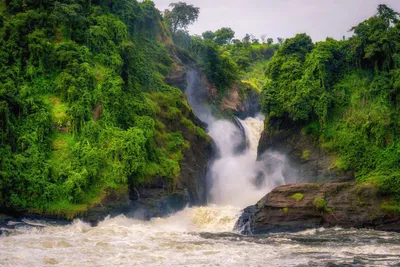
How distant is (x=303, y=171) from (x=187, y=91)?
688 inches

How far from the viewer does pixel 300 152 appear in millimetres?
35531

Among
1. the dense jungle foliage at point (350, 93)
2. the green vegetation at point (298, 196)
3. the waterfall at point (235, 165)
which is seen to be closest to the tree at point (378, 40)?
the dense jungle foliage at point (350, 93)

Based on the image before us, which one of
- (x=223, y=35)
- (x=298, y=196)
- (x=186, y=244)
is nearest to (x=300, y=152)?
(x=298, y=196)

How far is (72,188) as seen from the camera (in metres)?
25.0

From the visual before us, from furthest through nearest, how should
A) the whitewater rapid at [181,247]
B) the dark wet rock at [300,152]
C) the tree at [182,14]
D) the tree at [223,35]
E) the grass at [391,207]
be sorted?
the tree at [223,35]
the tree at [182,14]
the dark wet rock at [300,152]
the grass at [391,207]
the whitewater rapid at [181,247]

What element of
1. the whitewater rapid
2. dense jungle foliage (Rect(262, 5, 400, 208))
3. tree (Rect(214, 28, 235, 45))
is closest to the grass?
dense jungle foliage (Rect(262, 5, 400, 208))

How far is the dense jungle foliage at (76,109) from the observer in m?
25.0

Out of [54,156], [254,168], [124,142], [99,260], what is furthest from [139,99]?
[99,260]

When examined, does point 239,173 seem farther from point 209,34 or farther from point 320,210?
point 209,34

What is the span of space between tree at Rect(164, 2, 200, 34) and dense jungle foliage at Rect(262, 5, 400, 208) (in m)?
16.3

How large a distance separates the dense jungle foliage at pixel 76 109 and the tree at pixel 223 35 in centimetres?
4938

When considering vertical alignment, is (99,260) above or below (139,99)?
below

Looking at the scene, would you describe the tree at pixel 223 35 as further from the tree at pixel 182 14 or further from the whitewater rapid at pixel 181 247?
the whitewater rapid at pixel 181 247

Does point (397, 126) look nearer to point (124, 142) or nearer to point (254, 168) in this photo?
point (254, 168)
